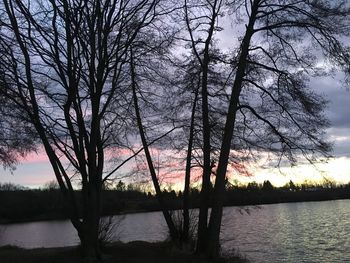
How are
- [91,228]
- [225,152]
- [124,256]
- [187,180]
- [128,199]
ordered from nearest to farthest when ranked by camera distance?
[91,228]
[124,256]
[225,152]
[187,180]
[128,199]

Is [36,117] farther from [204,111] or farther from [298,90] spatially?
[298,90]

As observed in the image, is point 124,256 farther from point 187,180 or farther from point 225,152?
point 187,180

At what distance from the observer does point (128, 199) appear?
52.4 metres

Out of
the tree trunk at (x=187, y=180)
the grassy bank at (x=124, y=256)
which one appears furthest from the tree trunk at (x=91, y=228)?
the tree trunk at (x=187, y=180)

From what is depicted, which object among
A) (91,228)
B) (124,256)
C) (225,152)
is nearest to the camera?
(91,228)

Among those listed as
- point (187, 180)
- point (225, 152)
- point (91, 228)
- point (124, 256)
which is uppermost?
point (225, 152)

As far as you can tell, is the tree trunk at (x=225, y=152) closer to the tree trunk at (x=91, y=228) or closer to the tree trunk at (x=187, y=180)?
the tree trunk at (x=187, y=180)

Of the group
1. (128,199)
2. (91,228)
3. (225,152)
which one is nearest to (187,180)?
(225,152)

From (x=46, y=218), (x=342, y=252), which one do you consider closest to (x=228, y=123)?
(x=342, y=252)

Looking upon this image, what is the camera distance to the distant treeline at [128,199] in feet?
94.0

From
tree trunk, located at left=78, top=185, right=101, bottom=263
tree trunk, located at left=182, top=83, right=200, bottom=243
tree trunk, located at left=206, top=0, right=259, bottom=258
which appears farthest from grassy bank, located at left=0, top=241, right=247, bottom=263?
tree trunk, located at left=182, top=83, right=200, bottom=243

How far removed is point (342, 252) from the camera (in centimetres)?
2977

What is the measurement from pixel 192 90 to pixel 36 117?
8.98 m

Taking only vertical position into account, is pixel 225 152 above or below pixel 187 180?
above
